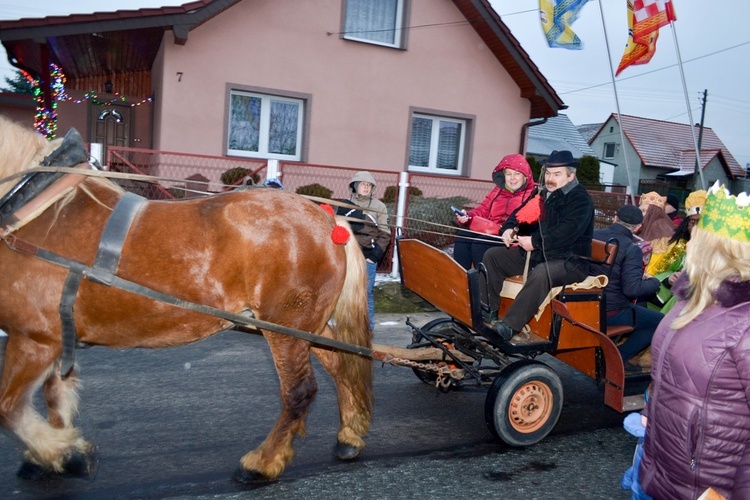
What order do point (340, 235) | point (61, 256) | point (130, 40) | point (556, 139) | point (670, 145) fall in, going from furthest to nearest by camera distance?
point (670, 145) → point (556, 139) → point (130, 40) → point (340, 235) → point (61, 256)

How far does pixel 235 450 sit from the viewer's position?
3.67m

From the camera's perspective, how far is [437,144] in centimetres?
1350

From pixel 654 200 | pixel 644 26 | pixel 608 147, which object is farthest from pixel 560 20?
pixel 608 147

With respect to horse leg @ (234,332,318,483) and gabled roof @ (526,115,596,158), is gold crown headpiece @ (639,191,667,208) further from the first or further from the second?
gabled roof @ (526,115,596,158)

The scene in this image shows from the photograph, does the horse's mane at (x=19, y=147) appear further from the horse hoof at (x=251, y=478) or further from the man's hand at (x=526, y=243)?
the man's hand at (x=526, y=243)

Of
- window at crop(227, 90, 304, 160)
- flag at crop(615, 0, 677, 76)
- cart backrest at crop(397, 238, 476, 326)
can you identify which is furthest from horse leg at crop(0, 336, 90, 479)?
window at crop(227, 90, 304, 160)

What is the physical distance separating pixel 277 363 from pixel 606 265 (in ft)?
8.45

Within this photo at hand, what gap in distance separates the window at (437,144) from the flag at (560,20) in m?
4.37

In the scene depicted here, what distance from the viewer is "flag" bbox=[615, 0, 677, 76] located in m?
8.16

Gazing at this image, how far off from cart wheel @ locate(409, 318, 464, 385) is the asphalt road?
0.13 m

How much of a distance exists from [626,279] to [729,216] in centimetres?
286

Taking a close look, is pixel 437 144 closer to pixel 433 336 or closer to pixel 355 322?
pixel 433 336

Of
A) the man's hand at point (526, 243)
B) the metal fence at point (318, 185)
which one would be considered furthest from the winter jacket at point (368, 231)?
the man's hand at point (526, 243)

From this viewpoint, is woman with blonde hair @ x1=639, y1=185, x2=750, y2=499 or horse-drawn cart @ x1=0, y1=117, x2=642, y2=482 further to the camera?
horse-drawn cart @ x1=0, y1=117, x2=642, y2=482
